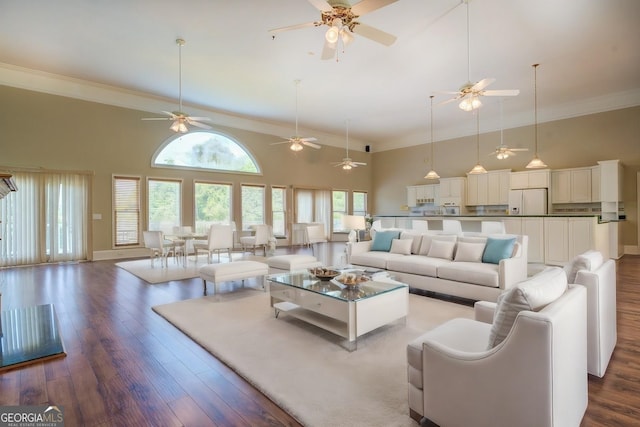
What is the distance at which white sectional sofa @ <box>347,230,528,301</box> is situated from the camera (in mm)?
3844

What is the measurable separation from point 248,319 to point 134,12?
4622 millimetres

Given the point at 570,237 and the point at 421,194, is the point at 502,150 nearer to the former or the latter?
the point at 570,237

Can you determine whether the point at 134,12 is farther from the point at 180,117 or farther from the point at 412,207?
the point at 412,207

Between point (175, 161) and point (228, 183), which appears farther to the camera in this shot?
point (228, 183)

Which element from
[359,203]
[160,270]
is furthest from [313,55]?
[359,203]

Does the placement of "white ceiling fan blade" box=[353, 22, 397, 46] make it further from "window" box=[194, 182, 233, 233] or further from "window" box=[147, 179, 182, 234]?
"window" box=[194, 182, 233, 233]

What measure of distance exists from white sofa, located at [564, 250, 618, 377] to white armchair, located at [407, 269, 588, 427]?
58 cm

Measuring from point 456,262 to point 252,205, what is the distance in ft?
24.0

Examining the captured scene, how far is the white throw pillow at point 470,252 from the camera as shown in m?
4.32

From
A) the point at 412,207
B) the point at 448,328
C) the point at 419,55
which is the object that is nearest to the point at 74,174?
the point at 419,55

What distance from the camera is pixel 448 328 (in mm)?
2053

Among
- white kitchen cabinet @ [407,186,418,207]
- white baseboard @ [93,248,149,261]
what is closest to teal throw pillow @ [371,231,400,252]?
white baseboard @ [93,248,149,261]

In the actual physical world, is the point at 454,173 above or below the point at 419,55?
below

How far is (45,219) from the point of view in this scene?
7.02m
